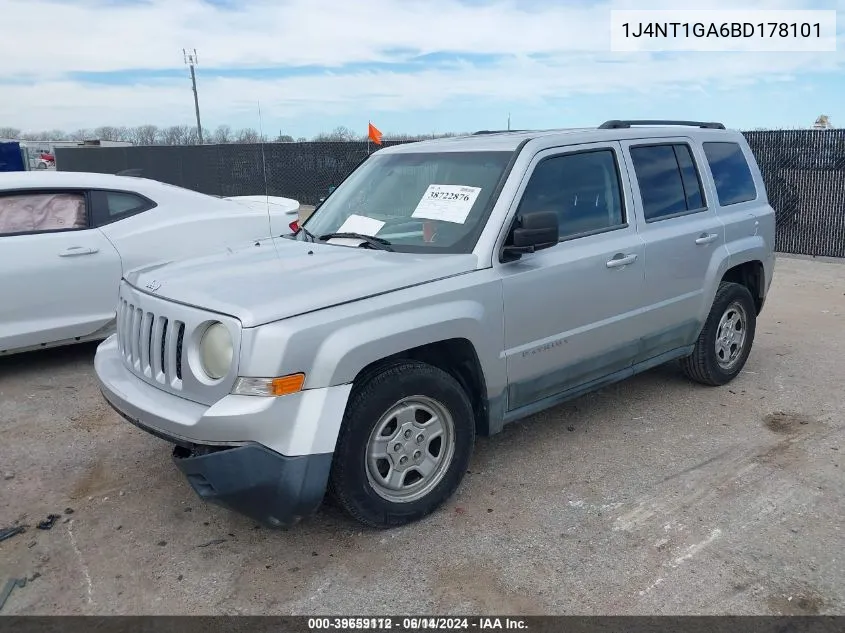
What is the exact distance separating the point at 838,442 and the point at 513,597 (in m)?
2.62

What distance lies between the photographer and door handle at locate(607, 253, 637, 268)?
4.21 metres

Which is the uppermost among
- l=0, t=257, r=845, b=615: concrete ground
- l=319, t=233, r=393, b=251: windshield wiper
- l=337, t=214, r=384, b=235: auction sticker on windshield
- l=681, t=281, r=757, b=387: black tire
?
l=337, t=214, r=384, b=235: auction sticker on windshield

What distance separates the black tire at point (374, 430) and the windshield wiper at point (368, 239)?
764 millimetres

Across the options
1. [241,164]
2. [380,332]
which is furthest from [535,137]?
[241,164]

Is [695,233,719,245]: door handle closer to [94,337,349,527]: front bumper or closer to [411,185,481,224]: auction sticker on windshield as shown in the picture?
[411,185,481,224]: auction sticker on windshield

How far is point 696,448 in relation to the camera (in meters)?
4.41

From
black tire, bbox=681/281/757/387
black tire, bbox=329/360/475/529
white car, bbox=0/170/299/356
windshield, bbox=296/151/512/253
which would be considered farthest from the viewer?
white car, bbox=0/170/299/356

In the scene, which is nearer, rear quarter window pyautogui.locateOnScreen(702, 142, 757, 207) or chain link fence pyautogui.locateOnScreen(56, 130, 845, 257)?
rear quarter window pyautogui.locateOnScreen(702, 142, 757, 207)

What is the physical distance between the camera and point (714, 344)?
527cm

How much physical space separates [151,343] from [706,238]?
354 cm

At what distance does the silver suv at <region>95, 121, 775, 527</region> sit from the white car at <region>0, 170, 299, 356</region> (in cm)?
201

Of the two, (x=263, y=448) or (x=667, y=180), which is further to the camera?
(x=667, y=180)

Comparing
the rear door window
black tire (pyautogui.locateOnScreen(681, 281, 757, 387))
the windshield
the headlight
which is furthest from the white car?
black tire (pyautogui.locateOnScreen(681, 281, 757, 387))

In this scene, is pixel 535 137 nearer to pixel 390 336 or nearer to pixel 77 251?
pixel 390 336
